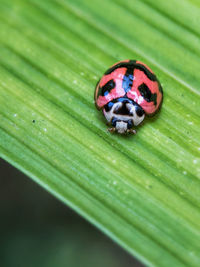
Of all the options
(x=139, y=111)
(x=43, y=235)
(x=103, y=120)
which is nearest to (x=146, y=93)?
(x=139, y=111)

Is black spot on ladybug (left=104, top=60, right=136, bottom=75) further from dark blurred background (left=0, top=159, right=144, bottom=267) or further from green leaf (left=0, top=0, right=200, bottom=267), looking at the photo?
dark blurred background (left=0, top=159, right=144, bottom=267)

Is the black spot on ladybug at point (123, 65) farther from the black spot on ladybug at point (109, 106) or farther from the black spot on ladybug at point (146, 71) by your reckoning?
the black spot on ladybug at point (109, 106)

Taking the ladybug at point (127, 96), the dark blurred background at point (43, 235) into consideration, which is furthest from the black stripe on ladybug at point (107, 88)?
the dark blurred background at point (43, 235)

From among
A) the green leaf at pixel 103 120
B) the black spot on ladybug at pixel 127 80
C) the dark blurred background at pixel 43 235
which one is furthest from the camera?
the dark blurred background at pixel 43 235

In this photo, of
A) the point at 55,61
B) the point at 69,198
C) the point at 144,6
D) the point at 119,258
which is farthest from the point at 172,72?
the point at 119,258

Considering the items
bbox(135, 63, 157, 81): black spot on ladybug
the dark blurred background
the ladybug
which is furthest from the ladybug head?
the dark blurred background

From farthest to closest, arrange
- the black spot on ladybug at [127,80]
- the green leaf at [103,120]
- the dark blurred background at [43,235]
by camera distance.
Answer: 1. the dark blurred background at [43,235]
2. the black spot on ladybug at [127,80]
3. the green leaf at [103,120]

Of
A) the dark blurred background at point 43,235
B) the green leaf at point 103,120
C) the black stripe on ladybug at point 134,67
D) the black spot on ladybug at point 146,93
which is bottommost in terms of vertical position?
the dark blurred background at point 43,235
